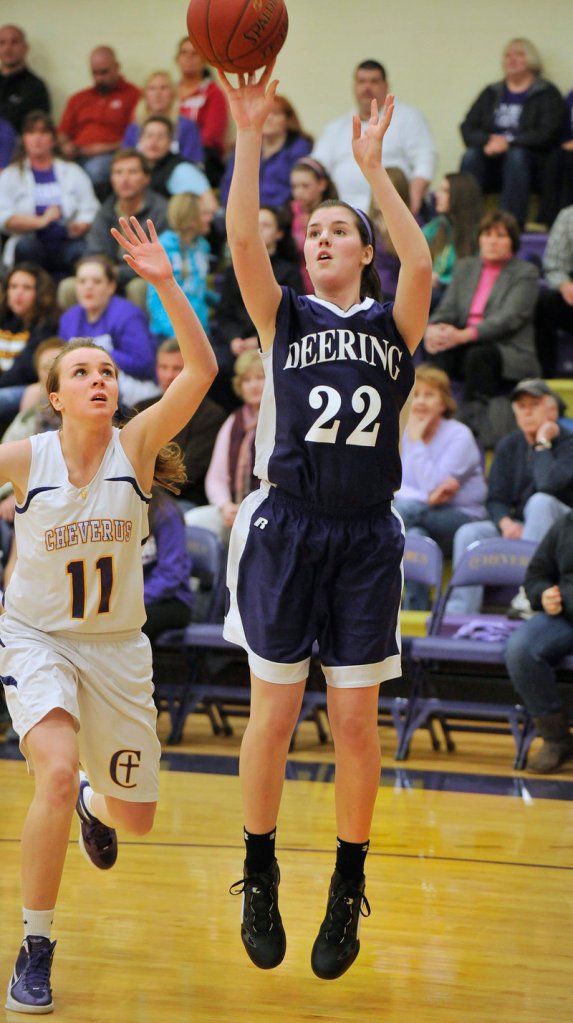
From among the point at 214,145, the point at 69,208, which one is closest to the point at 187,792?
the point at 69,208

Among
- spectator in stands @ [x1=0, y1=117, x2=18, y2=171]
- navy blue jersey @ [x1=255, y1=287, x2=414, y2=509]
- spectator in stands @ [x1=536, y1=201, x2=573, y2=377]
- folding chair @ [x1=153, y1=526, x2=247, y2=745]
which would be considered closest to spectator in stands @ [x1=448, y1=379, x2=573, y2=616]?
folding chair @ [x1=153, y1=526, x2=247, y2=745]

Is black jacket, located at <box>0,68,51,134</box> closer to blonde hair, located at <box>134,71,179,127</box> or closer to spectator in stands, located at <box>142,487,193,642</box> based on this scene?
blonde hair, located at <box>134,71,179,127</box>

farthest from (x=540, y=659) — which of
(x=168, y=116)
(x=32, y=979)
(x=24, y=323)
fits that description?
(x=168, y=116)

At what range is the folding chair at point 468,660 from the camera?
7.04m

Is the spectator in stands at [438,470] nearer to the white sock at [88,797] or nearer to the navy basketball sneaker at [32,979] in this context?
the white sock at [88,797]

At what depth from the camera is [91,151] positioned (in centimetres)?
1177

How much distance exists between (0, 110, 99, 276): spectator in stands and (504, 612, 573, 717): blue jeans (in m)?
5.57

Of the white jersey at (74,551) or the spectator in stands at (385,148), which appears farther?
the spectator in stands at (385,148)

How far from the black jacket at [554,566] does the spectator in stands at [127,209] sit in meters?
4.20

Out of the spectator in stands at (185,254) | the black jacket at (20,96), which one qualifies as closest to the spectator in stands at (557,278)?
the spectator in stands at (185,254)

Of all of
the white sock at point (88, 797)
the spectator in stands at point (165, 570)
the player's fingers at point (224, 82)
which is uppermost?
the player's fingers at point (224, 82)

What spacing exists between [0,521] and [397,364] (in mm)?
4582

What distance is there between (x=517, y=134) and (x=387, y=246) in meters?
1.92

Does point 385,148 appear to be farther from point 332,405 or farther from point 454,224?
point 332,405
